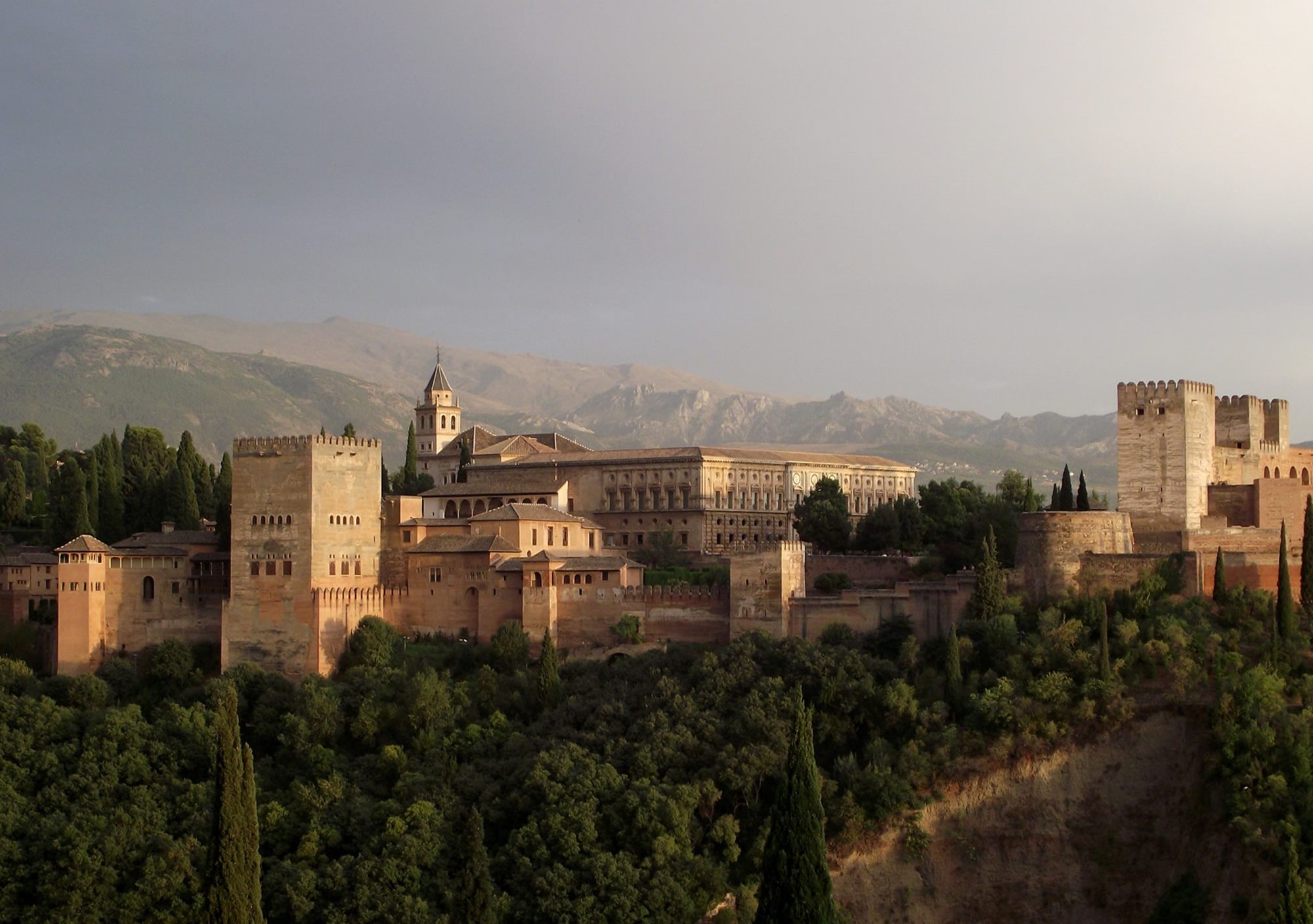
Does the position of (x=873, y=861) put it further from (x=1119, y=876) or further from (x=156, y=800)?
(x=156, y=800)

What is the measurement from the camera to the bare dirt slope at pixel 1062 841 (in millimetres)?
36781

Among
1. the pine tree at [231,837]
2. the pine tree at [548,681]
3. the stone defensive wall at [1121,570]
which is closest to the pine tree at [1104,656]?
the stone defensive wall at [1121,570]

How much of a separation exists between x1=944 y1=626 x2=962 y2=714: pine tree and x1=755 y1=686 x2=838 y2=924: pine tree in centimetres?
893

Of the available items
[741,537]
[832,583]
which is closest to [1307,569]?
[832,583]

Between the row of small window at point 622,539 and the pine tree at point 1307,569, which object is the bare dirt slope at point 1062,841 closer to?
the pine tree at point 1307,569

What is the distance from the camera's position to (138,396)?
179m

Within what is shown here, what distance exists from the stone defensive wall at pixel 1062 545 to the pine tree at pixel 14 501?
133 ft

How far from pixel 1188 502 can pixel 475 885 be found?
22657 millimetres

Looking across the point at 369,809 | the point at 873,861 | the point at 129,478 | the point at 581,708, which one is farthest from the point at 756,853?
the point at 129,478

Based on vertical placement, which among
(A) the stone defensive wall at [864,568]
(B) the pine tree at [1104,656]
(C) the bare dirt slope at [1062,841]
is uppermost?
(A) the stone defensive wall at [864,568]

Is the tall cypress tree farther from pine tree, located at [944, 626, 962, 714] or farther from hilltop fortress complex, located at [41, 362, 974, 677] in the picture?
pine tree, located at [944, 626, 962, 714]

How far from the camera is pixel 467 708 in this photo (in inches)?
1662

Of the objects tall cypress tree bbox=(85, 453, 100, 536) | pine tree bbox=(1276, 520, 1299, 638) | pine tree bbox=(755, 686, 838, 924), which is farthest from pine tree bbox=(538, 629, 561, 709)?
tall cypress tree bbox=(85, 453, 100, 536)

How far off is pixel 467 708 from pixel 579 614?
5.02m
